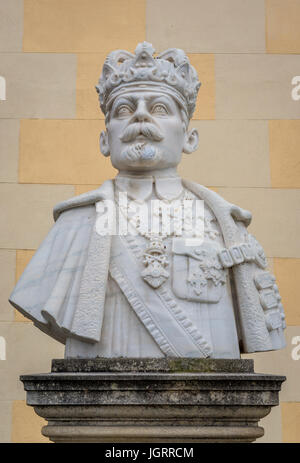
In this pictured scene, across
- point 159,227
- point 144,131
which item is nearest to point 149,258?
point 159,227

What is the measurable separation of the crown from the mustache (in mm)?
219

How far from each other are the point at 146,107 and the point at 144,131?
149mm

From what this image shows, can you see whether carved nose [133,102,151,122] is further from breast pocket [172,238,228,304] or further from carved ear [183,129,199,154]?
breast pocket [172,238,228,304]

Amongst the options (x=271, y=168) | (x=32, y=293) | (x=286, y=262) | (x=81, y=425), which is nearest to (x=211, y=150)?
(x=271, y=168)

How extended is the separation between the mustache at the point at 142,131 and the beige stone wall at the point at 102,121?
6.73 ft

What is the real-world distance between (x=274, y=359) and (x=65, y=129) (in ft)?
7.81

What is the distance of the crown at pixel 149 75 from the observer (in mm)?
4500

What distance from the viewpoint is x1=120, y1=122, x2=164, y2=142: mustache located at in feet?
14.5

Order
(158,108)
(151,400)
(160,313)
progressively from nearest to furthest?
(151,400)
(160,313)
(158,108)

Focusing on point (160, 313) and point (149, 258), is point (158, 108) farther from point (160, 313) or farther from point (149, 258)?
point (160, 313)

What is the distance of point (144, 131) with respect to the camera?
14.5ft

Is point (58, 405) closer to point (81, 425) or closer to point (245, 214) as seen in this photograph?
point (81, 425)

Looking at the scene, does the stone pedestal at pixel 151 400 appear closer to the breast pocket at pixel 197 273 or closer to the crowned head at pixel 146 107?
the breast pocket at pixel 197 273

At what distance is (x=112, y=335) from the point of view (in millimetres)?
4207
